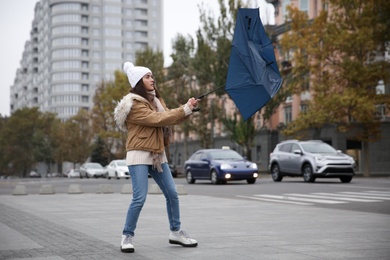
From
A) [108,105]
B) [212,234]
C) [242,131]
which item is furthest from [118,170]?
[212,234]

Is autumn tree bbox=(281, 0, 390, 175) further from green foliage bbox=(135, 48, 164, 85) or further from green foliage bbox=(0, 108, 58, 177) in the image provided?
green foliage bbox=(0, 108, 58, 177)

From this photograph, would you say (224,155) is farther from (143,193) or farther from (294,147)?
(143,193)

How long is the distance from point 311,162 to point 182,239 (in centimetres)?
1937

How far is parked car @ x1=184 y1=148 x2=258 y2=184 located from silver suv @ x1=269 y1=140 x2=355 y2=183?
1.60m

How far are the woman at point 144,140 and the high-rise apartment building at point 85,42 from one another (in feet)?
423

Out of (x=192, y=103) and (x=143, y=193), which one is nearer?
(x=192, y=103)

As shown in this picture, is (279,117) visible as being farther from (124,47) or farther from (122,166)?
(124,47)

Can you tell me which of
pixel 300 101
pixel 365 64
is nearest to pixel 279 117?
pixel 300 101

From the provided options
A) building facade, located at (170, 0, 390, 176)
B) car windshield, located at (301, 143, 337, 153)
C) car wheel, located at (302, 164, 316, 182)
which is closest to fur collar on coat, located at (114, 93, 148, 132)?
car wheel, located at (302, 164, 316, 182)

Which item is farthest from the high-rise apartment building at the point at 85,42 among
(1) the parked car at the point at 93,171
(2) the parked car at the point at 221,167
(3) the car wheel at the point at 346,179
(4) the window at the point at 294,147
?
(3) the car wheel at the point at 346,179

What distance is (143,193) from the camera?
7.13 metres

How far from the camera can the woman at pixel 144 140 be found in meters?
7.00

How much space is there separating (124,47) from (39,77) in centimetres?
2384

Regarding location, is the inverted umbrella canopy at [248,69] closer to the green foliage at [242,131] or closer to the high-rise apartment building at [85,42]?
the green foliage at [242,131]
